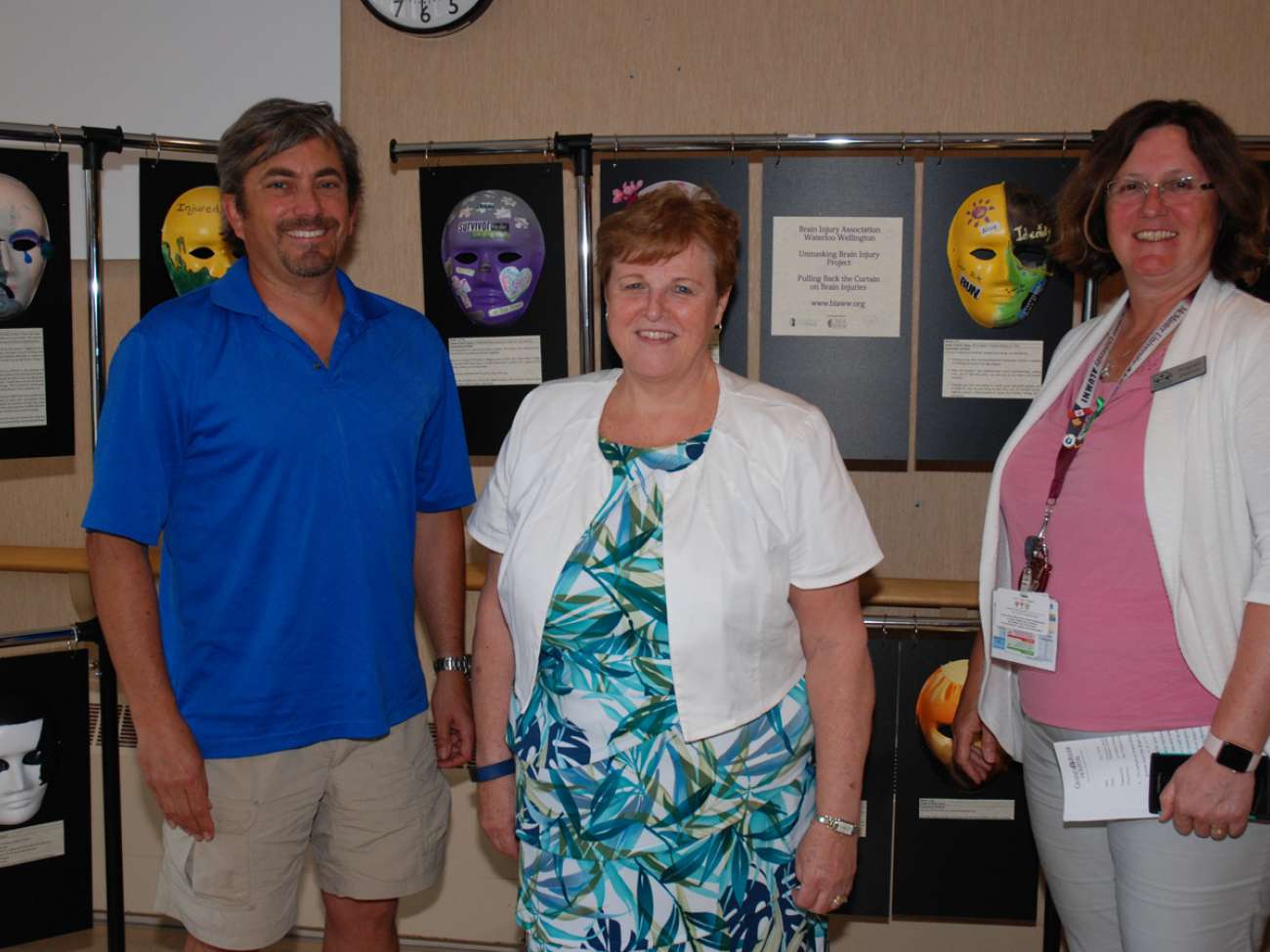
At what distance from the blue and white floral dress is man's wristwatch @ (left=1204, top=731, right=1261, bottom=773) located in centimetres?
56

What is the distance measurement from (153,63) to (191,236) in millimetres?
653

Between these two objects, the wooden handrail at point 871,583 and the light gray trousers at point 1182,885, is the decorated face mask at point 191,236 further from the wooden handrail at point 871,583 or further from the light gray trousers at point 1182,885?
the light gray trousers at point 1182,885

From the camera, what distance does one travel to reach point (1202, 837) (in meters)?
1.54

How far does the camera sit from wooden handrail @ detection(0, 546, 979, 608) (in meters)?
2.41

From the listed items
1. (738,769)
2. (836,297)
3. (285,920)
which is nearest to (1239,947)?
(738,769)

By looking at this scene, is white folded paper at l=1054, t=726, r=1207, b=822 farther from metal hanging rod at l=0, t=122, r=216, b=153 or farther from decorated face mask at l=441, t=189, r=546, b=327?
metal hanging rod at l=0, t=122, r=216, b=153

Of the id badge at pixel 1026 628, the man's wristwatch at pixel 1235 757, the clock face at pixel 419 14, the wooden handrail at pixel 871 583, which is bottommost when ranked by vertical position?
the man's wristwatch at pixel 1235 757

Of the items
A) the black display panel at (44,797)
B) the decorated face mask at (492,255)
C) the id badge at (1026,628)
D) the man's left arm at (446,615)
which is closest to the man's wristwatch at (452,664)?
the man's left arm at (446,615)

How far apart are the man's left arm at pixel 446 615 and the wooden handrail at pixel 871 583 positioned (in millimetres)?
291

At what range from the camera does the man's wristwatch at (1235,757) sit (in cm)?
149

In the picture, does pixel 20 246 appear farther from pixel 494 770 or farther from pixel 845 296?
pixel 845 296

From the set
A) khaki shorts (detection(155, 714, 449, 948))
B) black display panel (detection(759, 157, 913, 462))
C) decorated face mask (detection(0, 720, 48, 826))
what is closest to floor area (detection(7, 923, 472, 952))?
decorated face mask (detection(0, 720, 48, 826))

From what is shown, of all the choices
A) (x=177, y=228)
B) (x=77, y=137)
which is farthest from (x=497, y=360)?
(x=77, y=137)

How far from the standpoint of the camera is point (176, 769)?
176cm
